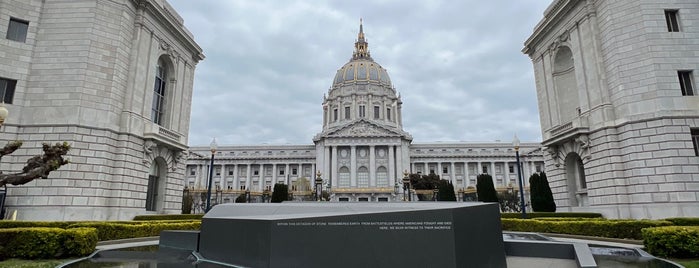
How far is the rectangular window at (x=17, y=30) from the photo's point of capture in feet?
72.1

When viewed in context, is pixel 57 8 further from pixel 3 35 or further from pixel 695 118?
pixel 695 118

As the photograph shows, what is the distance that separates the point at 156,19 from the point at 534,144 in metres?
93.1

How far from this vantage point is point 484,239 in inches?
302

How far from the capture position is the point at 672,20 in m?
22.3

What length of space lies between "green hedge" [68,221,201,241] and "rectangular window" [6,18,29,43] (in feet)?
45.4

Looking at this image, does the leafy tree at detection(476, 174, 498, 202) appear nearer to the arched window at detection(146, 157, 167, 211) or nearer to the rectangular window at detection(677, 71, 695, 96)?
the rectangular window at detection(677, 71, 695, 96)

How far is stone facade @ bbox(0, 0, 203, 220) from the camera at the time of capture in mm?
20750

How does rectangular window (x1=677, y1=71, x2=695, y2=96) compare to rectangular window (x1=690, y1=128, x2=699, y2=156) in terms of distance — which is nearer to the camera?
rectangular window (x1=690, y1=128, x2=699, y2=156)

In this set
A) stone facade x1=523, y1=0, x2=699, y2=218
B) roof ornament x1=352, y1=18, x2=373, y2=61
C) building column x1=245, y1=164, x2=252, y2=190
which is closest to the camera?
stone facade x1=523, y1=0, x2=699, y2=218

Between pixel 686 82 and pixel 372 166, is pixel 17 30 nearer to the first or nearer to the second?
pixel 686 82

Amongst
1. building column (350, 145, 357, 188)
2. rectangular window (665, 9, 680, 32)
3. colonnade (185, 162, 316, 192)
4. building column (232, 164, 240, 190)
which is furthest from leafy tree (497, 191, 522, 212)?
building column (232, 164, 240, 190)

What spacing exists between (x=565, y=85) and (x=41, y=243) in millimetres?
31728

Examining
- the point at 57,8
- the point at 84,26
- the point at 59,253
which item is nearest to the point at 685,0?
the point at 59,253

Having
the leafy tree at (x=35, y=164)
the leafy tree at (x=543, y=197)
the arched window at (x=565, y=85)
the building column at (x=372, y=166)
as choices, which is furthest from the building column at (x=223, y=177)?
the leafy tree at (x=35, y=164)
